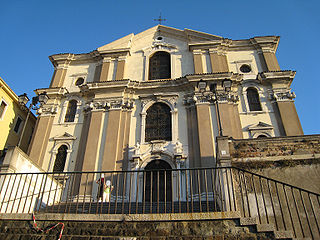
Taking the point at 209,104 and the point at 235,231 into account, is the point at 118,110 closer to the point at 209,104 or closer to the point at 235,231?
the point at 209,104

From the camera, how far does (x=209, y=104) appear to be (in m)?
16.9

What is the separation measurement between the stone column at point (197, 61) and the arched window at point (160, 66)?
196 cm

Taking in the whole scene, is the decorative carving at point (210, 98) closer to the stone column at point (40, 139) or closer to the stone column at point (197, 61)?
the stone column at point (197, 61)

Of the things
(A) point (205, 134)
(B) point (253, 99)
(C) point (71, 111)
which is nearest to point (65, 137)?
(C) point (71, 111)

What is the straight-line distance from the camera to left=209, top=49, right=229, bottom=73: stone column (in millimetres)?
18828

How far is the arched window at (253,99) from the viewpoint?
1711 cm

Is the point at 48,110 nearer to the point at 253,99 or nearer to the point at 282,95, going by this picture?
the point at 253,99

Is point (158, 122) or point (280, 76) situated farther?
point (280, 76)

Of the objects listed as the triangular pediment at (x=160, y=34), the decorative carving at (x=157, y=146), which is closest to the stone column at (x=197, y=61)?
the triangular pediment at (x=160, y=34)

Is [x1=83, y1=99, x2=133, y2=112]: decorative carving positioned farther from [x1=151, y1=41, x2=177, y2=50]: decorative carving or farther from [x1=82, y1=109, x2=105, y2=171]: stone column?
[x1=151, y1=41, x2=177, y2=50]: decorative carving

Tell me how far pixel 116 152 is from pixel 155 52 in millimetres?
9091

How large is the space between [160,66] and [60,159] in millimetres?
9566

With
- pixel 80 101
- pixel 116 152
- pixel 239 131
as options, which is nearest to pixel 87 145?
pixel 116 152

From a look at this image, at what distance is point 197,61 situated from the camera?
19.4m
